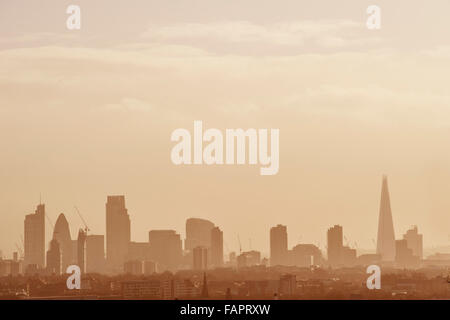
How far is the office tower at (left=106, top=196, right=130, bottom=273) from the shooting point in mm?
174625

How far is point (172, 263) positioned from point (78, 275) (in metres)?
31.8

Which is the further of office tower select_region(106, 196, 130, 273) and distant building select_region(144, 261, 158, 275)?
distant building select_region(144, 261, 158, 275)

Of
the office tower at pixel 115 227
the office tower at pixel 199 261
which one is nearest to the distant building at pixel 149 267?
the office tower at pixel 115 227

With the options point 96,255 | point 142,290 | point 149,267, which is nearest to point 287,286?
point 142,290

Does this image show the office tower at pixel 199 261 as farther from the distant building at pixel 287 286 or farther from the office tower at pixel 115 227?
the distant building at pixel 287 286

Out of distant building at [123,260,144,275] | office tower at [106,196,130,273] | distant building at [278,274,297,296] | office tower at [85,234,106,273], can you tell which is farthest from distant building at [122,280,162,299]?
office tower at [85,234,106,273]

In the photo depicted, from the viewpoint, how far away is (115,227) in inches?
7648

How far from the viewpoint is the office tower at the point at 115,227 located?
573 feet

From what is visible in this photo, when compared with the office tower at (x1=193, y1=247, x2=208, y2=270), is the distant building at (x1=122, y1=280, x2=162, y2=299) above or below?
below

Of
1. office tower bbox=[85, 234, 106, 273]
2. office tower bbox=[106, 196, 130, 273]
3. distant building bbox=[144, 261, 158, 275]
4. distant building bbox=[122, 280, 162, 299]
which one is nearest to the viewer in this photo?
distant building bbox=[122, 280, 162, 299]

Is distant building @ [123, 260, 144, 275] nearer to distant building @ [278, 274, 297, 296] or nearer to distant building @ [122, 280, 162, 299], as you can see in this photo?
distant building @ [122, 280, 162, 299]
